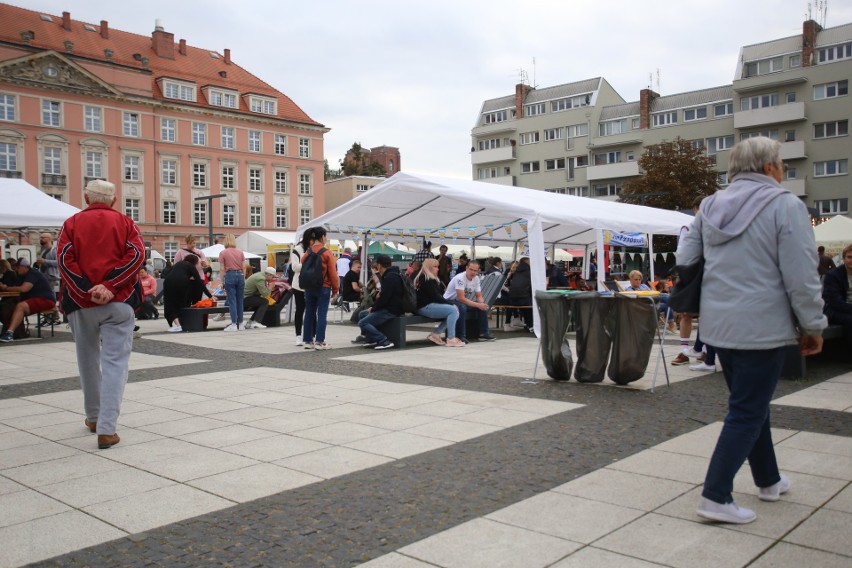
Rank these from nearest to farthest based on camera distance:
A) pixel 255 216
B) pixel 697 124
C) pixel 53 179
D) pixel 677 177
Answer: pixel 677 177
pixel 53 179
pixel 697 124
pixel 255 216

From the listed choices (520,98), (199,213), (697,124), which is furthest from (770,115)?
(199,213)

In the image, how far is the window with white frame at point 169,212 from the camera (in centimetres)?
6006

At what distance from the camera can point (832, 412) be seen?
20.0ft

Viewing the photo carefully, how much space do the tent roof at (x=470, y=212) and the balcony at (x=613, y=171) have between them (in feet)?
137

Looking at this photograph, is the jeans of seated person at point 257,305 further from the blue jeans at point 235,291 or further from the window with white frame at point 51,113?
the window with white frame at point 51,113

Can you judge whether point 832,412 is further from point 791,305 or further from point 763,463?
point 791,305

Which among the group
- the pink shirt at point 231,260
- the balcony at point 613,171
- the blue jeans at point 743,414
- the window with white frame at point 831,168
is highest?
the balcony at point 613,171

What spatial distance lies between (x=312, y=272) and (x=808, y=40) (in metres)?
53.0

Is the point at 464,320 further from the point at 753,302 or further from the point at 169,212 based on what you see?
the point at 169,212

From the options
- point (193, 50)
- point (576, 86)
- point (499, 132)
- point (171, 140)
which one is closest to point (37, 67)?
point (171, 140)

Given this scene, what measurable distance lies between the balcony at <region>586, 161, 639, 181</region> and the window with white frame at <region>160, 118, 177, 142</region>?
3506 centimetres

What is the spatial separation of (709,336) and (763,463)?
29.8 inches

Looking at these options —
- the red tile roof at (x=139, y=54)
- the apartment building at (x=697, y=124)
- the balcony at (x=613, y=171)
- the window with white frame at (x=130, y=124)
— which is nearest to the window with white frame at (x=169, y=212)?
the window with white frame at (x=130, y=124)

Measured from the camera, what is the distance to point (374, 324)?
453 inches
